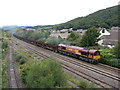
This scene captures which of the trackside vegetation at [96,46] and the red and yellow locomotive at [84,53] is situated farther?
the red and yellow locomotive at [84,53]

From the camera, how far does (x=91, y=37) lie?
41906mm

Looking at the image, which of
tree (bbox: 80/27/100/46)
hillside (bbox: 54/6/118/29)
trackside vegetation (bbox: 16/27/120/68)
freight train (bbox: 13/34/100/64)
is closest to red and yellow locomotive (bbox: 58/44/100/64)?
freight train (bbox: 13/34/100/64)

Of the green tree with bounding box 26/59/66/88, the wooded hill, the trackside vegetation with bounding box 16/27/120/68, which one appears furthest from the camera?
the wooded hill

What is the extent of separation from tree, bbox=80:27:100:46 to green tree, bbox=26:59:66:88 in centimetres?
2939

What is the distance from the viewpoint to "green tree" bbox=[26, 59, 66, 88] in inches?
482

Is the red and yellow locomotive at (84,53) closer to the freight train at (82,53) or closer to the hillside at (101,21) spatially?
the freight train at (82,53)

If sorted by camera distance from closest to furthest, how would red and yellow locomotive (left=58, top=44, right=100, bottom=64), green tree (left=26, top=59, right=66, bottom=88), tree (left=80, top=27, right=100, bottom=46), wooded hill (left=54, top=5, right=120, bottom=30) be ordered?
green tree (left=26, top=59, right=66, bottom=88)
red and yellow locomotive (left=58, top=44, right=100, bottom=64)
tree (left=80, top=27, right=100, bottom=46)
wooded hill (left=54, top=5, right=120, bottom=30)

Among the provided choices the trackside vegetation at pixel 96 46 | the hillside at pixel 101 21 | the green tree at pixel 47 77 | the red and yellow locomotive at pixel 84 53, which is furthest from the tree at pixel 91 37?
the hillside at pixel 101 21

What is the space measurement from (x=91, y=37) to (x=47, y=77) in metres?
31.8

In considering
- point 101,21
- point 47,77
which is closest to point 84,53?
point 47,77

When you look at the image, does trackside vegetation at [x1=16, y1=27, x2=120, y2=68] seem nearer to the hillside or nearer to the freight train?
the freight train

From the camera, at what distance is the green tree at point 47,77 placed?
40.2 feet

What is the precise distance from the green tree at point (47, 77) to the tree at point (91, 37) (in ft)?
96.4

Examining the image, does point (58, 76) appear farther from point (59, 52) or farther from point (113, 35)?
point (113, 35)
